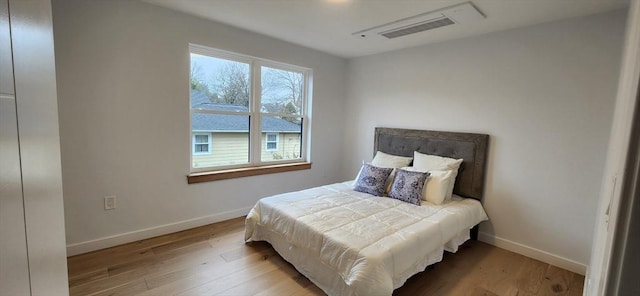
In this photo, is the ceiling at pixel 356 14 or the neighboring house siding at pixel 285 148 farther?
the neighboring house siding at pixel 285 148

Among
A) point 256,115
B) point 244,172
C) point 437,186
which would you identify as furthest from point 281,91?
point 437,186

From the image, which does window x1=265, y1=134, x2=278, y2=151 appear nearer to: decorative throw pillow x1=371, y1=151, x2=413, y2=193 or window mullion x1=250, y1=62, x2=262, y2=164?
window mullion x1=250, y1=62, x2=262, y2=164

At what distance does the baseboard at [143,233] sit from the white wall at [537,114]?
2731 millimetres

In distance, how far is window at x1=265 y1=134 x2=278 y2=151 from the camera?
3654mm

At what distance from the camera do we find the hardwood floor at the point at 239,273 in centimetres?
197

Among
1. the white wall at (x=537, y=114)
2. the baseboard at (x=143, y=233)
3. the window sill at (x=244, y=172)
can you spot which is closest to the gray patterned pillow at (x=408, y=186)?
the white wall at (x=537, y=114)

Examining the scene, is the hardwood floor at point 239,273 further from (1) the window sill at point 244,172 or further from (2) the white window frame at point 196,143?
(2) the white window frame at point 196,143

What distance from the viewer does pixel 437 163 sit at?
300 centimetres

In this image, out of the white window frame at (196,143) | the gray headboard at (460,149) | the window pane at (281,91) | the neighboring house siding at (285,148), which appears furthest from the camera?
the neighboring house siding at (285,148)

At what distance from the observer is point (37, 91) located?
2.27ft

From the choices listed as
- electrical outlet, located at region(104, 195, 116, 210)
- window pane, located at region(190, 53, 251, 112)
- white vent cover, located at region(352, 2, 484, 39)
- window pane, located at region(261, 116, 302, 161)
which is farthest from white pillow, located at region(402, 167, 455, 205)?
electrical outlet, located at region(104, 195, 116, 210)

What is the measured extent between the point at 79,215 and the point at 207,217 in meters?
1.12

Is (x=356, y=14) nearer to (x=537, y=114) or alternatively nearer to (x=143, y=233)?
(x=537, y=114)

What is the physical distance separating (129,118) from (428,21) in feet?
9.68
